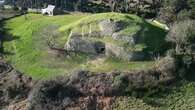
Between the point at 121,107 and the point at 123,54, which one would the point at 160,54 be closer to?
the point at 123,54

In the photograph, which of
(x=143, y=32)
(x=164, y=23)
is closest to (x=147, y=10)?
(x=164, y=23)

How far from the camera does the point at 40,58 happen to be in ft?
248

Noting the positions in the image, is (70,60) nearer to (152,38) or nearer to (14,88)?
(14,88)

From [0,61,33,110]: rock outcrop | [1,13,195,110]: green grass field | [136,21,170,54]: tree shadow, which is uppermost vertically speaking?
[136,21,170,54]: tree shadow

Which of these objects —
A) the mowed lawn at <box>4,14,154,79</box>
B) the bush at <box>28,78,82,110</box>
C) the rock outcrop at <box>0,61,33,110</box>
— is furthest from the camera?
the mowed lawn at <box>4,14,154,79</box>

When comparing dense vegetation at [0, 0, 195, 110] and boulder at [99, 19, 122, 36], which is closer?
dense vegetation at [0, 0, 195, 110]

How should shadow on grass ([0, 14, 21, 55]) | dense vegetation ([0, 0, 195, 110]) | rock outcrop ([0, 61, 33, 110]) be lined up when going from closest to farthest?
dense vegetation ([0, 0, 195, 110]) → rock outcrop ([0, 61, 33, 110]) → shadow on grass ([0, 14, 21, 55])

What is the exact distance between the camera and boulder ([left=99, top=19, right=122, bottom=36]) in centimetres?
7531

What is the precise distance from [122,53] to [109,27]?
5.35 m

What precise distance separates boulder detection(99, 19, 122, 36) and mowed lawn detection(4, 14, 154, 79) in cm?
459

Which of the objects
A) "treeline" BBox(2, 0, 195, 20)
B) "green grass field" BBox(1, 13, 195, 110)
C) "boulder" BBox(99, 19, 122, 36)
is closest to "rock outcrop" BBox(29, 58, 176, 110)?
"green grass field" BBox(1, 13, 195, 110)

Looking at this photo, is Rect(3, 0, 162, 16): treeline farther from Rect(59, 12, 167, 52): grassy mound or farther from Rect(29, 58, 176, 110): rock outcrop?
Rect(29, 58, 176, 110): rock outcrop

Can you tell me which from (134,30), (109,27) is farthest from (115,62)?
(109,27)

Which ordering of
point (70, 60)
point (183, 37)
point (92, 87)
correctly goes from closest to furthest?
point (92, 87) < point (183, 37) < point (70, 60)
